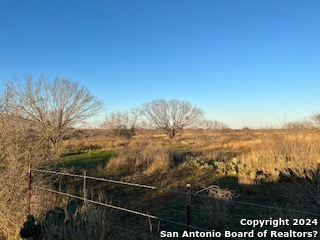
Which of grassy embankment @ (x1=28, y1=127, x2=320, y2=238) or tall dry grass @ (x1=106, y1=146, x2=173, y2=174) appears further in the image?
tall dry grass @ (x1=106, y1=146, x2=173, y2=174)

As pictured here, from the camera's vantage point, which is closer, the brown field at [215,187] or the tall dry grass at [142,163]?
the brown field at [215,187]

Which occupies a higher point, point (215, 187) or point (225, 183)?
point (215, 187)

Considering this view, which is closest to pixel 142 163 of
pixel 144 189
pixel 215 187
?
pixel 144 189

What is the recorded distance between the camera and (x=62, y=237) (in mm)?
5168

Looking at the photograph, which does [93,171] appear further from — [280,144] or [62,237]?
[62,237]

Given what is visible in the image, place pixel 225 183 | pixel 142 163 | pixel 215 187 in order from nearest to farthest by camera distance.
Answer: pixel 215 187 < pixel 225 183 < pixel 142 163

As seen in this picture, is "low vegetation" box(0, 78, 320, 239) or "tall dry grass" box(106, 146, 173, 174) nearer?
"low vegetation" box(0, 78, 320, 239)

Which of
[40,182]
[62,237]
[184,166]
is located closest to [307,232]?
[62,237]

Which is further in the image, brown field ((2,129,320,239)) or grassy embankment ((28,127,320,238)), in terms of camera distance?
A: grassy embankment ((28,127,320,238))

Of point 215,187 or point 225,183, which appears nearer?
point 215,187

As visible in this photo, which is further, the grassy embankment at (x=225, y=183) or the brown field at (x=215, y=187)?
the grassy embankment at (x=225, y=183)

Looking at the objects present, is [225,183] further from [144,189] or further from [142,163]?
[142,163]

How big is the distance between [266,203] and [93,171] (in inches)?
347

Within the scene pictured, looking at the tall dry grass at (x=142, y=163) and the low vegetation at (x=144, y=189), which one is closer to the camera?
the low vegetation at (x=144, y=189)
